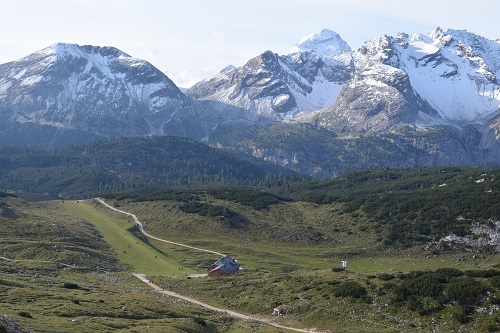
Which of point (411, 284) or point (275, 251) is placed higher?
point (411, 284)

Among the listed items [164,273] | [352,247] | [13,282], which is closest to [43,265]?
[164,273]

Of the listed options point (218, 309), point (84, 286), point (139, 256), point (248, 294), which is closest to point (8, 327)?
point (218, 309)

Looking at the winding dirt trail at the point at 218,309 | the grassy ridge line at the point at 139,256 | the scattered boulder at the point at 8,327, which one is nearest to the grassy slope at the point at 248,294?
the grassy ridge line at the point at 139,256

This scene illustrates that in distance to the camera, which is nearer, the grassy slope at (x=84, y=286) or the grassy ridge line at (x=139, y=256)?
the grassy slope at (x=84, y=286)

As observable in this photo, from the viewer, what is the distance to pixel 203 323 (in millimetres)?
83500

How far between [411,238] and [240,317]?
96.7m

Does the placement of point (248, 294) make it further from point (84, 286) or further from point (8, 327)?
point (8, 327)

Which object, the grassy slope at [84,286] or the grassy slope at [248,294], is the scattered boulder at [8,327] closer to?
the grassy slope at [84,286]

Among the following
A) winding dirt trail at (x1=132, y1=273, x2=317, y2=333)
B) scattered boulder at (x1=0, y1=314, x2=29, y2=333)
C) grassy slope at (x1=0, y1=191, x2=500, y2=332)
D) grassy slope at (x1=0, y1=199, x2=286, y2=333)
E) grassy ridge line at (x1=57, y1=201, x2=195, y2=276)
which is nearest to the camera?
scattered boulder at (x1=0, y1=314, x2=29, y2=333)

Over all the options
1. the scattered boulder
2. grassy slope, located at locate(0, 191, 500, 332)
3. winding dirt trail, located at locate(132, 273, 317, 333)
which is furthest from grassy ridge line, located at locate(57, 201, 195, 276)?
the scattered boulder

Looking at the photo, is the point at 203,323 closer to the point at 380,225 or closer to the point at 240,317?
the point at 240,317

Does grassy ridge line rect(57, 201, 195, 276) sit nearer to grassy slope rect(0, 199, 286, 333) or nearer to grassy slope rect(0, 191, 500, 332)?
grassy slope rect(0, 199, 286, 333)

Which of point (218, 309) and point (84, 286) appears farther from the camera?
point (84, 286)

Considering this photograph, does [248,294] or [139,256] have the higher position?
[248,294]
